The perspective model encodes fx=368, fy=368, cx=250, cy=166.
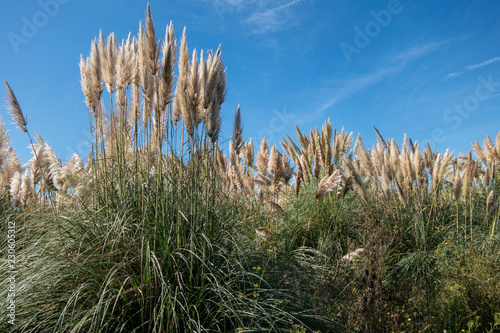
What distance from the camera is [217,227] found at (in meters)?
3.17

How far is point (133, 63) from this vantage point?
367 cm

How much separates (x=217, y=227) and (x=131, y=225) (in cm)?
71

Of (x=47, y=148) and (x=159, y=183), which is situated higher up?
(x=47, y=148)

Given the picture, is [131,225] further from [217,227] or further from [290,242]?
[290,242]

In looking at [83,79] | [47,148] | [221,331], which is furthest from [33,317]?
[47,148]

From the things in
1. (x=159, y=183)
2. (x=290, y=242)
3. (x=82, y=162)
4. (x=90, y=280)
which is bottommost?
(x=90, y=280)

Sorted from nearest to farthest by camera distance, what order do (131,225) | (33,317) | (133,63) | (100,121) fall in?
(33,317), (131,225), (133,63), (100,121)

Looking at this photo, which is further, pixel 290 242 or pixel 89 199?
pixel 290 242

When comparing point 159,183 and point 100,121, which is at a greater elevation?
point 100,121

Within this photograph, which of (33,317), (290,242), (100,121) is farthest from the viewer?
(290,242)

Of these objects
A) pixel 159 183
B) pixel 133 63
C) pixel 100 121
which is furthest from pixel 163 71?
pixel 100 121

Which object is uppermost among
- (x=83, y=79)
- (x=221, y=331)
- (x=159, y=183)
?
(x=83, y=79)

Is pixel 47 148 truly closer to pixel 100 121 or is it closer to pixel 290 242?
pixel 100 121

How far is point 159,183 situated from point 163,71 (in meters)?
0.96
